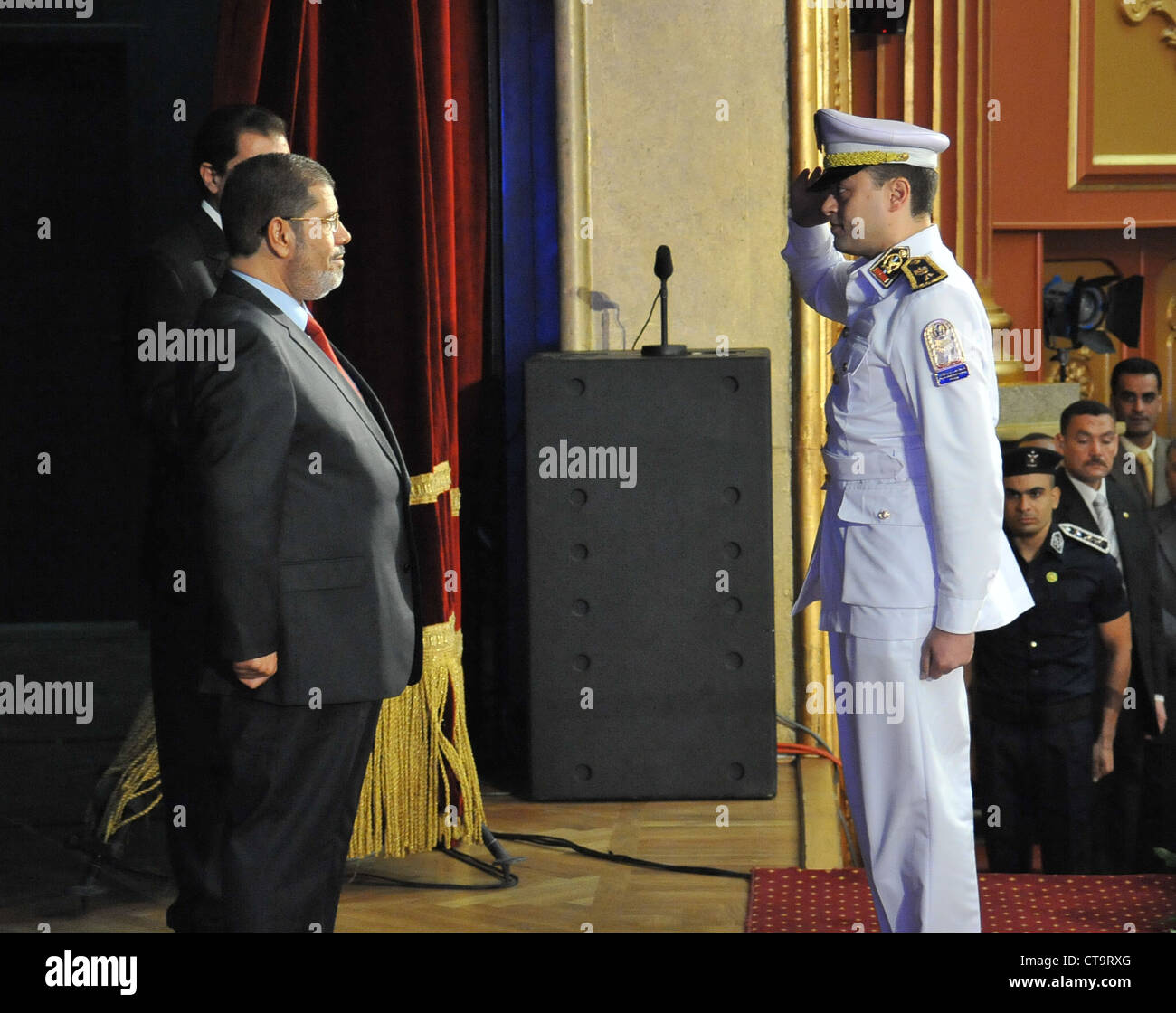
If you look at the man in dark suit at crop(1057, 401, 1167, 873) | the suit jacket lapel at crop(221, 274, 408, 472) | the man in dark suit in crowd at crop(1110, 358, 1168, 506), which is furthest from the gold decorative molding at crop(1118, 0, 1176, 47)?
the suit jacket lapel at crop(221, 274, 408, 472)

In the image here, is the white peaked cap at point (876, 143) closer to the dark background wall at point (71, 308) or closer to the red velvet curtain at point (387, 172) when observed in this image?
the red velvet curtain at point (387, 172)

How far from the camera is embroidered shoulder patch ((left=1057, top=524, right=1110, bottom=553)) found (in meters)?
3.86

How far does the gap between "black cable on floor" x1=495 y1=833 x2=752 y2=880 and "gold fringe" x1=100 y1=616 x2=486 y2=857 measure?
0.55 ft

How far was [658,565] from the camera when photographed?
3920 mm

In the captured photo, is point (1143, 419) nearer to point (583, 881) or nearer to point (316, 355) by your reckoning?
point (583, 881)

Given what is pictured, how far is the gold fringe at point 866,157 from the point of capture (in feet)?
8.13

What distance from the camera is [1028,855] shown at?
383 centimetres

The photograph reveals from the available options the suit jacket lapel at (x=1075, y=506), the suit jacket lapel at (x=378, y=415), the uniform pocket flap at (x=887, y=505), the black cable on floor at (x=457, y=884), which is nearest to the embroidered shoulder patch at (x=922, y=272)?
the uniform pocket flap at (x=887, y=505)

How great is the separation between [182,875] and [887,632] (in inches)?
50.9

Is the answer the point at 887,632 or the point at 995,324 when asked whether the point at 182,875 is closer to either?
the point at 887,632

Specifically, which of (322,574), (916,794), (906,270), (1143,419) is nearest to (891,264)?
(906,270)

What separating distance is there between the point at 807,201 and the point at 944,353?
16.8 inches

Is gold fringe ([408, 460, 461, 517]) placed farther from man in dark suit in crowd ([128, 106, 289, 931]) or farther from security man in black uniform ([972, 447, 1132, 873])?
security man in black uniform ([972, 447, 1132, 873])
